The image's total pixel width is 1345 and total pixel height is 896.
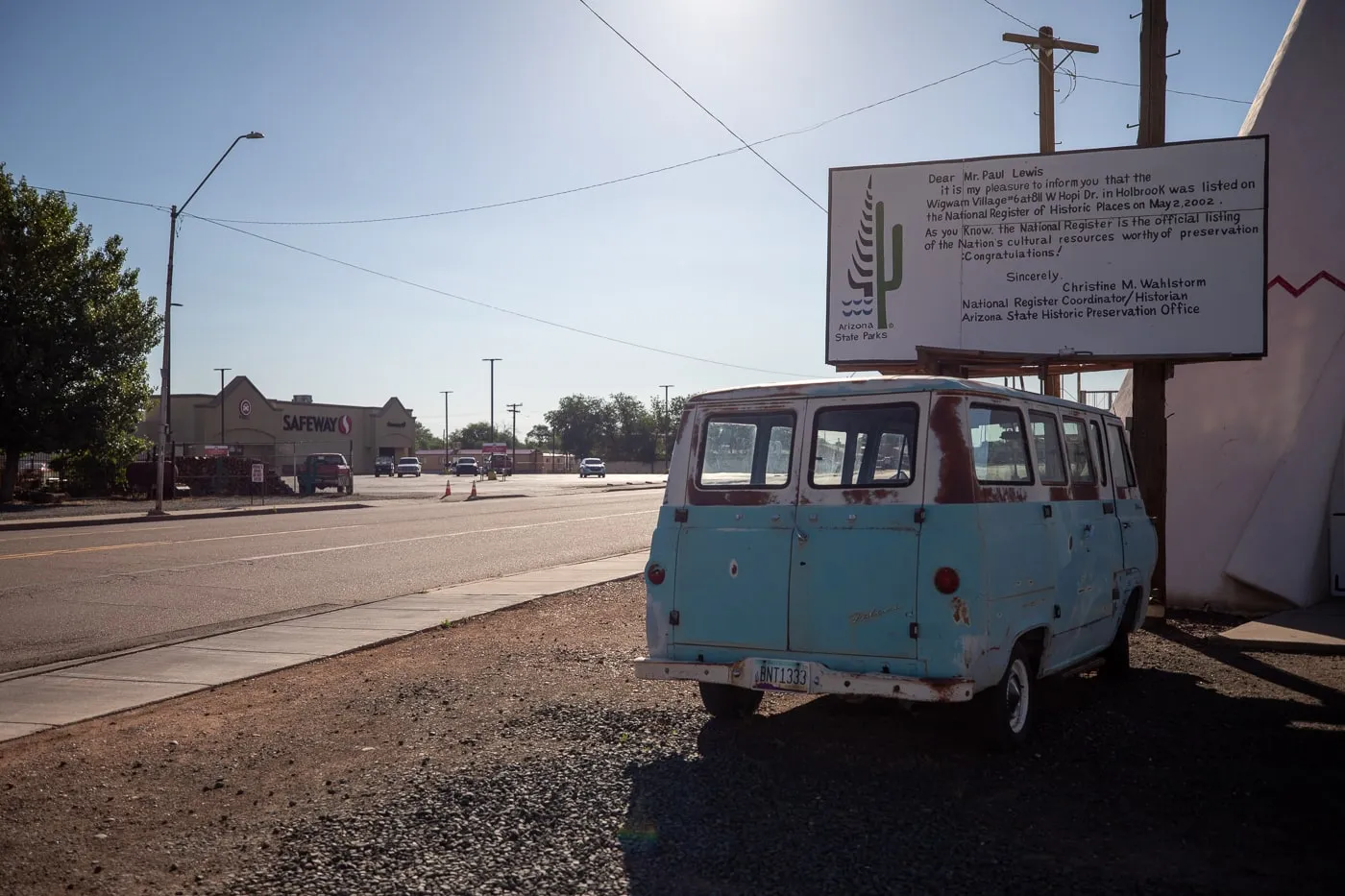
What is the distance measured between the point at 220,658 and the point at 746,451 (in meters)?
5.42

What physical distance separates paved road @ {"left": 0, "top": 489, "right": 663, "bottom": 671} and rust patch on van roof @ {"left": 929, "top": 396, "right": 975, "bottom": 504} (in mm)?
7724

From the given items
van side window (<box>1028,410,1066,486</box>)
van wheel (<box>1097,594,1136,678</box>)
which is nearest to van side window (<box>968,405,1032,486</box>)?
van side window (<box>1028,410,1066,486</box>)

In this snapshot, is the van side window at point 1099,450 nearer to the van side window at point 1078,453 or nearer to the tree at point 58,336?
the van side window at point 1078,453

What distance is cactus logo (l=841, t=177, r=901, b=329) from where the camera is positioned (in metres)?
12.5

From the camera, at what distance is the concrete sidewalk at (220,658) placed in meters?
7.62

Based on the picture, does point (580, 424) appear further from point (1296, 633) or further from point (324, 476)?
point (1296, 633)

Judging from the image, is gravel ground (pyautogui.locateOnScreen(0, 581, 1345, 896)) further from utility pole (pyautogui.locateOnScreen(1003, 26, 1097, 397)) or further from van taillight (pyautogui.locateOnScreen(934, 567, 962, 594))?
utility pole (pyautogui.locateOnScreen(1003, 26, 1097, 397))

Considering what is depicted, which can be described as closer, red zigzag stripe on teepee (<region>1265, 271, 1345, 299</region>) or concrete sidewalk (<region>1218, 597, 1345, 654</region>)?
concrete sidewalk (<region>1218, 597, 1345, 654</region>)

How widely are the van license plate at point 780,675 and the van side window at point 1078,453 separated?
7.86 feet

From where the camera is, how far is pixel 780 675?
5863 mm

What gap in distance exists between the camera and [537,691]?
7.80m

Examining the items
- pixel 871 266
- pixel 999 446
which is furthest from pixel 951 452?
pixel 871 266

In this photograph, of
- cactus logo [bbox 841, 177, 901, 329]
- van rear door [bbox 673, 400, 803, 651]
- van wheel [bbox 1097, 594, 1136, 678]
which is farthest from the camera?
cactus logo [bbox 841, 177, 901, 329]

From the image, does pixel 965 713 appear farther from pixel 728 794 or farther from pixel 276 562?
pixel 276 562
